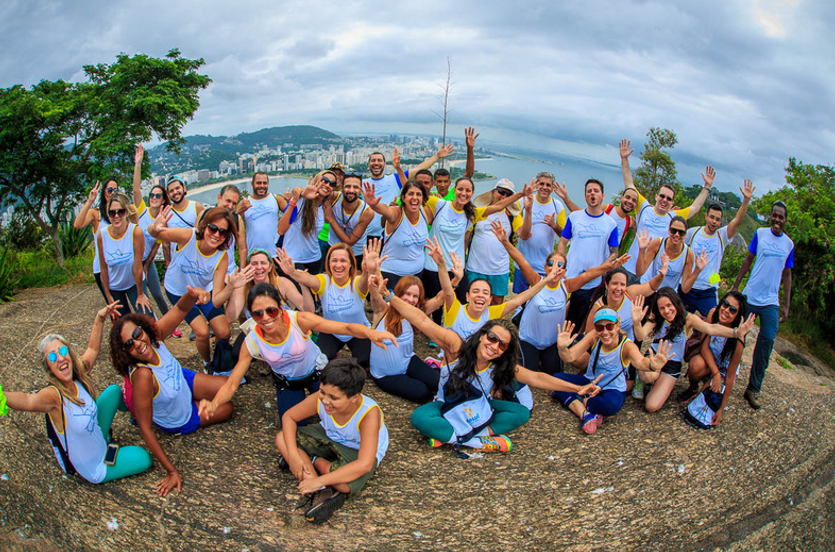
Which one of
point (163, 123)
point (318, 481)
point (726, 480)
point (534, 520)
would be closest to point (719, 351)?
point (726, 480)

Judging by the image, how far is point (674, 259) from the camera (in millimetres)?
6723


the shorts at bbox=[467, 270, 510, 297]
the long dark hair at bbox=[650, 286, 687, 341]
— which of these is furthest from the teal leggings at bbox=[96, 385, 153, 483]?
the long dark hair at bbox=[650, 286, 687, 341]

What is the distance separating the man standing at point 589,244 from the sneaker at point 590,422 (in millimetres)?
1548

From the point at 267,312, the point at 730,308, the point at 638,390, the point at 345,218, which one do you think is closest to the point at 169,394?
the point at 267,312

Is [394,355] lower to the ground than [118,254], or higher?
lower

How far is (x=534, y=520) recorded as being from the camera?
4.20 m

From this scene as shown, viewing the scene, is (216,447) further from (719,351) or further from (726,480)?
(719,351)

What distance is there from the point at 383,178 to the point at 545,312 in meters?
3.57

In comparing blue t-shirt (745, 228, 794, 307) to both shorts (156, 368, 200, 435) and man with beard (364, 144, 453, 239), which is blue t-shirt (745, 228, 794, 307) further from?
shorts (156, 368, 200, 435)

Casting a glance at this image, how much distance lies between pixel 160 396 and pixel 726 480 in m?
5.47

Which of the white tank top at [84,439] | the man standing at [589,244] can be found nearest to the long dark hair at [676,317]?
the man standing at [589,244]

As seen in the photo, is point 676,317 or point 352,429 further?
point 676,317

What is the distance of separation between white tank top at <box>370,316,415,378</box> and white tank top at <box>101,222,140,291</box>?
11.0 feet

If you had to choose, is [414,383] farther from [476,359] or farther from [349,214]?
[349,214]
